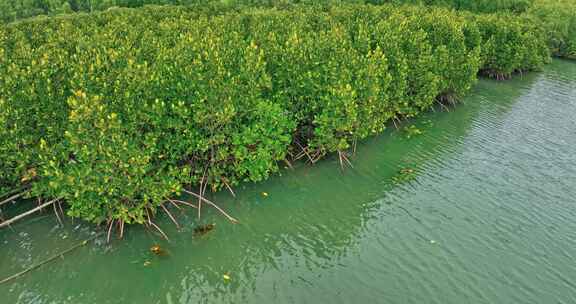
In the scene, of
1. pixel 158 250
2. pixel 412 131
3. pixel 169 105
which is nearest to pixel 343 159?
pixel 412 131

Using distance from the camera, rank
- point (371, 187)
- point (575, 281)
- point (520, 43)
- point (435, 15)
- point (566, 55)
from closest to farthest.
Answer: point (575, 281), point (371, 187), point (435, 15), point (520, 43), point (566, 55)

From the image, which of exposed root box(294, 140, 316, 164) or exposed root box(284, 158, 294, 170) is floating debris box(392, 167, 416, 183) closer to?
exposed root box(294, 140, 316, 164)

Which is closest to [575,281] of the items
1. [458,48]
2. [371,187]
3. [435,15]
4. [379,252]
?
[379,252]

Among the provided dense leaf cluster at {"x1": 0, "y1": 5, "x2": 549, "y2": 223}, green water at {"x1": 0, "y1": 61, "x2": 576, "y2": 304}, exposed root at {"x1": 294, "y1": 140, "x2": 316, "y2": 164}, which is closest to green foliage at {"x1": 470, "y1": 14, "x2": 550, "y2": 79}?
dense leaf cluster at {"x1": 0, "y1": 5, "x2": 549, "y2": 223}

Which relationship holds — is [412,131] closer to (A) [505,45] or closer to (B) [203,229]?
Answer: (B) [203,229]

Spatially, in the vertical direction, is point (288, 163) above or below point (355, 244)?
above

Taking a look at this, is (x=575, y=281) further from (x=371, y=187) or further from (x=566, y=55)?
(x=566, y=55)
